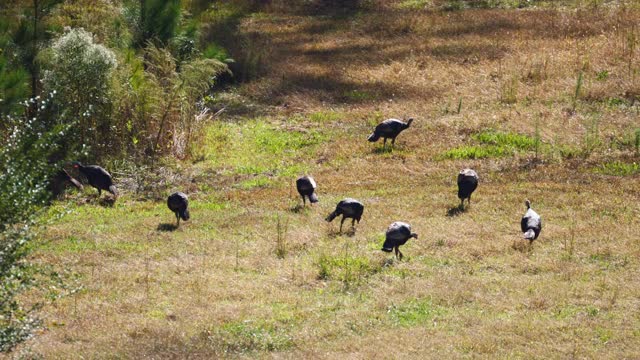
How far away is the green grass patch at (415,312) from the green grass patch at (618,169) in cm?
887

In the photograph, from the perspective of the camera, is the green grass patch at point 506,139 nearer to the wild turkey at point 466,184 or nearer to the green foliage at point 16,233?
the wild turkey at point 466,184

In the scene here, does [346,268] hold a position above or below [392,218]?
above

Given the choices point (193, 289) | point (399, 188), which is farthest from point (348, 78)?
point (193, 289)

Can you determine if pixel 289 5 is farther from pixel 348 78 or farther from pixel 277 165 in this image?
pixel 277 165

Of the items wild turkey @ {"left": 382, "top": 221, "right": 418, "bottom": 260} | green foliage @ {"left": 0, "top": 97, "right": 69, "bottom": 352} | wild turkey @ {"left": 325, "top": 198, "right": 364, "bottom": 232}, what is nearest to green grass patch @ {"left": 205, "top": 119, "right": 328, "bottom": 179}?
wild turkey @ {"left": 325, "top": 198, "right": 364, "bottom": 232}

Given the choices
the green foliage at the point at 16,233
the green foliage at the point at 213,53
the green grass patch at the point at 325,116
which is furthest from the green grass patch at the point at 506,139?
the green foliage at the point at 16,233

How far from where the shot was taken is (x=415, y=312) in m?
14.3

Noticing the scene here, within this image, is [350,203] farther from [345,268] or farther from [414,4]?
[414,4]

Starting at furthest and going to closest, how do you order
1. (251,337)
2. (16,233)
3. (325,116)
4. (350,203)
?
(325,116), (350,203), (251,337), (16,233)

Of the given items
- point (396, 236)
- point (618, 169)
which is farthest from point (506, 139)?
point (396, 236)

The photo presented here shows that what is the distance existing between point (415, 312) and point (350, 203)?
401 cm

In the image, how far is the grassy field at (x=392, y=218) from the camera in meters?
13.6

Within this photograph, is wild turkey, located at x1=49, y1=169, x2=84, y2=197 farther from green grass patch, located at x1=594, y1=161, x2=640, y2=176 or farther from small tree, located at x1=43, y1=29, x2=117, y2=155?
green grass patch, located at x1=594, y1=161, x2=640, y2=176

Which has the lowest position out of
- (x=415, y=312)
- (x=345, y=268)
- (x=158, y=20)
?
(x=345, y=268)
